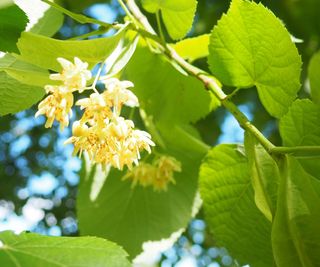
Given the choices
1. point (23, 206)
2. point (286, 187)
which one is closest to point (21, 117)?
point (23, 206)

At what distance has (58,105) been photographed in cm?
70

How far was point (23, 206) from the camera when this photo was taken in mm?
2971

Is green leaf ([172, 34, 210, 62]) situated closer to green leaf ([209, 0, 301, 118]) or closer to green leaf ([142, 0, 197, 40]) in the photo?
green leaf ([142, 0, 197, 40])

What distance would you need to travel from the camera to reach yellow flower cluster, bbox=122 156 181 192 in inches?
42.6

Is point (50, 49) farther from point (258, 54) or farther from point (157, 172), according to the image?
point (157, 172)

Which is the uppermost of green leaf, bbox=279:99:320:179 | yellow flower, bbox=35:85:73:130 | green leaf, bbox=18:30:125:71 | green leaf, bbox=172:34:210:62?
green leaf, bbox=18:30:125:71

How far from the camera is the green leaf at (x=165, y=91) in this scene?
3.38ft

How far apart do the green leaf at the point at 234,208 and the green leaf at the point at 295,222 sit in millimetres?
102

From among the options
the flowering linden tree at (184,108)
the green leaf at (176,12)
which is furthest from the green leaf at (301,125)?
the green leaf at (176,12)

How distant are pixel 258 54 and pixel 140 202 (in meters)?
0.48

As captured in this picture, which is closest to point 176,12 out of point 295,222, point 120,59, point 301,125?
point 120,59

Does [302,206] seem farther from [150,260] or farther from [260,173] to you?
[150,260]

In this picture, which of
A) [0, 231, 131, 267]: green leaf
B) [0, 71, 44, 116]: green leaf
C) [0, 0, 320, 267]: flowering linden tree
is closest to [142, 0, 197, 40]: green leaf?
[0, 0, 320, 267]: flowering linden tree

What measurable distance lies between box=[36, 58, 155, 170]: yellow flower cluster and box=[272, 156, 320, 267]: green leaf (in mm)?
202
